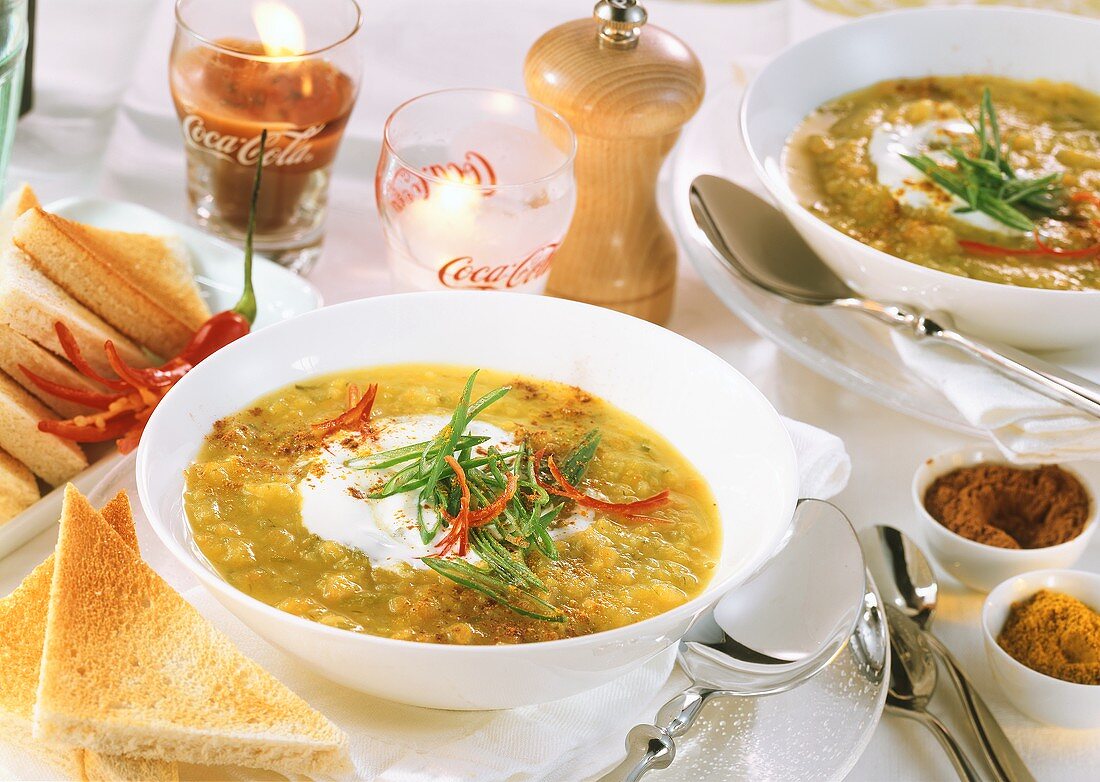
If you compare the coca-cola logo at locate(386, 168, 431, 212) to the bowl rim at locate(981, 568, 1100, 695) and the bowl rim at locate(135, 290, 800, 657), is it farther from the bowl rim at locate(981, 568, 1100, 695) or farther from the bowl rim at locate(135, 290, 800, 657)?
the bowl rim at locate(981, 568, 1100, 695)

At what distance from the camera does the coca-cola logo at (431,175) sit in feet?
8.91

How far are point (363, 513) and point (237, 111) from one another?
140cm

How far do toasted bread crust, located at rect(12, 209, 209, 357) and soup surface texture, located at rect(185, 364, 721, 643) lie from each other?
66 cm

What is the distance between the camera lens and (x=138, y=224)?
3.06 metres

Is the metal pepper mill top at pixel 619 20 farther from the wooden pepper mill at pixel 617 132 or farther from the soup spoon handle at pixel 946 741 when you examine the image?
the soup spoon handle at pixel 946 741

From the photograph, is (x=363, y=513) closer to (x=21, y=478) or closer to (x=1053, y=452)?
(x=21, y=478)

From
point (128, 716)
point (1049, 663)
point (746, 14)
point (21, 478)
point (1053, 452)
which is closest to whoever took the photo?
point (128, 716)

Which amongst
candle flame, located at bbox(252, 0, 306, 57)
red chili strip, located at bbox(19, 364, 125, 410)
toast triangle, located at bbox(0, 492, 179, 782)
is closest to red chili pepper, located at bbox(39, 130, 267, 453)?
red chili strip, located at bbox(19, 364, 125, 410)

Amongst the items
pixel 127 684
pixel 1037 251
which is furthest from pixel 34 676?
pixel 1037 251

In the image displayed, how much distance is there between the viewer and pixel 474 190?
104 inches

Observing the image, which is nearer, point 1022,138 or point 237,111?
point 237,111

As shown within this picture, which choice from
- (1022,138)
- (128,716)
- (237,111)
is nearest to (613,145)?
(237,111)

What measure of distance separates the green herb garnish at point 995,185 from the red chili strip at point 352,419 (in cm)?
154

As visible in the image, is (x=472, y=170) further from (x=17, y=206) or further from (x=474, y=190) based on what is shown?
(x=17, y=206)
